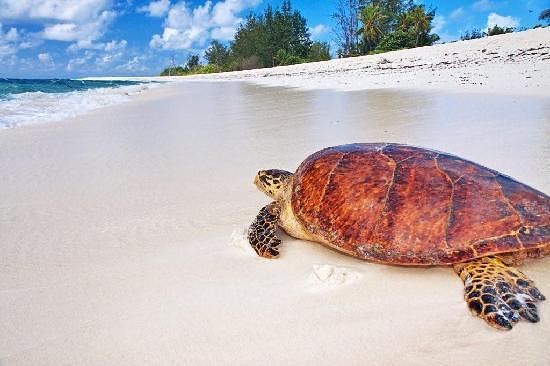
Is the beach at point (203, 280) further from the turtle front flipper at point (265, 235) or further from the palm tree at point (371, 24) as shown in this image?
the palm tree at point (371, 24)

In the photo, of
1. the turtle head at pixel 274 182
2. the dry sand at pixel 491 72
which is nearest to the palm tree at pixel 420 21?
the dry sand at pixel 491 72

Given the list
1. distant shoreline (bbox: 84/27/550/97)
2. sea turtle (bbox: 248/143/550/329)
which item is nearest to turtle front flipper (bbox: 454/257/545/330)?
sea turtle (bbox: 248/143/550/329)

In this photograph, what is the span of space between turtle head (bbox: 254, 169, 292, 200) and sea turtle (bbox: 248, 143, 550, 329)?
407mm

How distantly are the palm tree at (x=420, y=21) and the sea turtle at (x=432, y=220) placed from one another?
44637 mm

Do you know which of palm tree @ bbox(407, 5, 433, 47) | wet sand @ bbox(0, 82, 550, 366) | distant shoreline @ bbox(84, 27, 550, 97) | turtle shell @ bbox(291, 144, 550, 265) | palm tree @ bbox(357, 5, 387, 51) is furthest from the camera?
palm tree @ bbox(357, 5, 387, 51)

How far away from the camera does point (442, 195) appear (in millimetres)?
2260

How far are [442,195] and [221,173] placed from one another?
273cm

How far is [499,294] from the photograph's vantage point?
6.16ft

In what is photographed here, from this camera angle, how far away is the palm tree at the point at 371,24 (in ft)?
152

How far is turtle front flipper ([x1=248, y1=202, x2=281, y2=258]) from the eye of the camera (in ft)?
8.48

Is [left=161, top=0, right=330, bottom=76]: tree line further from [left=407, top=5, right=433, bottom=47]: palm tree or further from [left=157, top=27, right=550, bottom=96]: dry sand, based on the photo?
[left=157, top=27, right=550, bottom=96]: dry sand

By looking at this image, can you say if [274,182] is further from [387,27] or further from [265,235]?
[387,27]

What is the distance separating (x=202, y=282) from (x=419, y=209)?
1.38 m

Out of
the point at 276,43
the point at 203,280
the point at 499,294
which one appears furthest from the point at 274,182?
the point at 276,43
